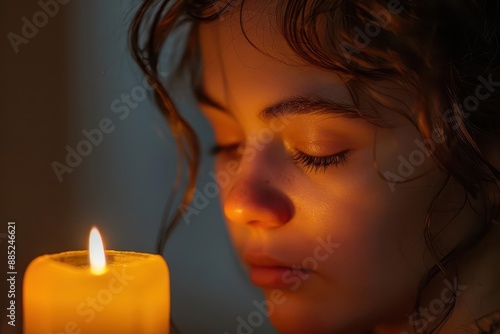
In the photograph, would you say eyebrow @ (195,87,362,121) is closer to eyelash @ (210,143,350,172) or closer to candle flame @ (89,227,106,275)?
eyelash @ (210,143,350,172)

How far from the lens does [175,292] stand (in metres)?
0.76

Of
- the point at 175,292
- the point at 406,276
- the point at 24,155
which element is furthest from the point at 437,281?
the point at 24,155

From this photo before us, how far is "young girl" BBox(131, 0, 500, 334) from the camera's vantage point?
642mm

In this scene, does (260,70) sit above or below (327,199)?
above

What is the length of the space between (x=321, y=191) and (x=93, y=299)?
0.92ft

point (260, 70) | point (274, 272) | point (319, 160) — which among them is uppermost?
point (260, 70)

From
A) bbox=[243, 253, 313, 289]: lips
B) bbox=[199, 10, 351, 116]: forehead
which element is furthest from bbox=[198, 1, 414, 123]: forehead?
bbox=[243, 253, 313, 289]: lips

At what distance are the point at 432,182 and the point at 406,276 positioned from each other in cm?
10

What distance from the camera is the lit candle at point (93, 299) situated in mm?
483

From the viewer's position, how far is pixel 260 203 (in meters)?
0.67

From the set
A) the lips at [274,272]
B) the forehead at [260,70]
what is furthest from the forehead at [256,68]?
the lips at [274,272]

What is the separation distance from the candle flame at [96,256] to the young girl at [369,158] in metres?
0.18

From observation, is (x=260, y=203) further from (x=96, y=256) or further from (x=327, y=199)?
(x=96, y=256)

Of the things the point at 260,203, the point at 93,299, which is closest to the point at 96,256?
the point at 93,299
